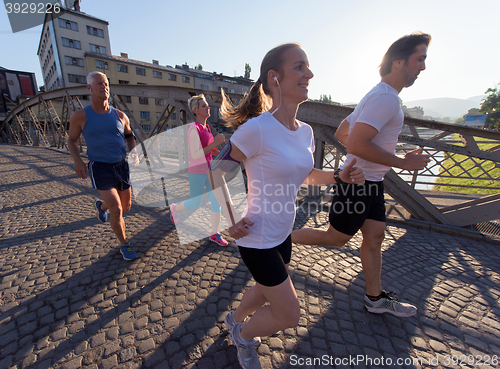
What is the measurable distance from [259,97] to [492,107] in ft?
250

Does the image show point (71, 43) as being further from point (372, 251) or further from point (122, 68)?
point (372, 251)

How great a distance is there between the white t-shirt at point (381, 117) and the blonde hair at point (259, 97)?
0.76m

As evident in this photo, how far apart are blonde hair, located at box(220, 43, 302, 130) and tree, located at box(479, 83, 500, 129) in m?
67.5

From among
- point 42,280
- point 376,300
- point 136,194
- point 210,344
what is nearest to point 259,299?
point 210,344

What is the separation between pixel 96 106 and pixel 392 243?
4240 mm

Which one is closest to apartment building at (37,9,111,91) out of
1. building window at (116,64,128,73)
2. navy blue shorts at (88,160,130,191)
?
building window at (116,64,128,73)

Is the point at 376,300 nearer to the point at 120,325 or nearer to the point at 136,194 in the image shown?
the point at 120,325

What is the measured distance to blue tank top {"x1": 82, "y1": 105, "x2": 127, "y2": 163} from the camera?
2.74m

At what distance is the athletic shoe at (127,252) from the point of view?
2.94 m

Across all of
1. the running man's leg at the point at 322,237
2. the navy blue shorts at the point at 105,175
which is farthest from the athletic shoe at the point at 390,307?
the navy blue shorts at the point at 105,175

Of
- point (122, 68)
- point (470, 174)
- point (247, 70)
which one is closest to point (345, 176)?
point (470, 174)

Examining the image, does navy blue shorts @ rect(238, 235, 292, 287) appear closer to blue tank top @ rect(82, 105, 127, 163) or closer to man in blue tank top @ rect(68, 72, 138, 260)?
man in blue tank top @ rect(68, 72, 138, 260)

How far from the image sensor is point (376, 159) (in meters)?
1.79

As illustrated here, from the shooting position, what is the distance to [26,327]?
1.96 m
